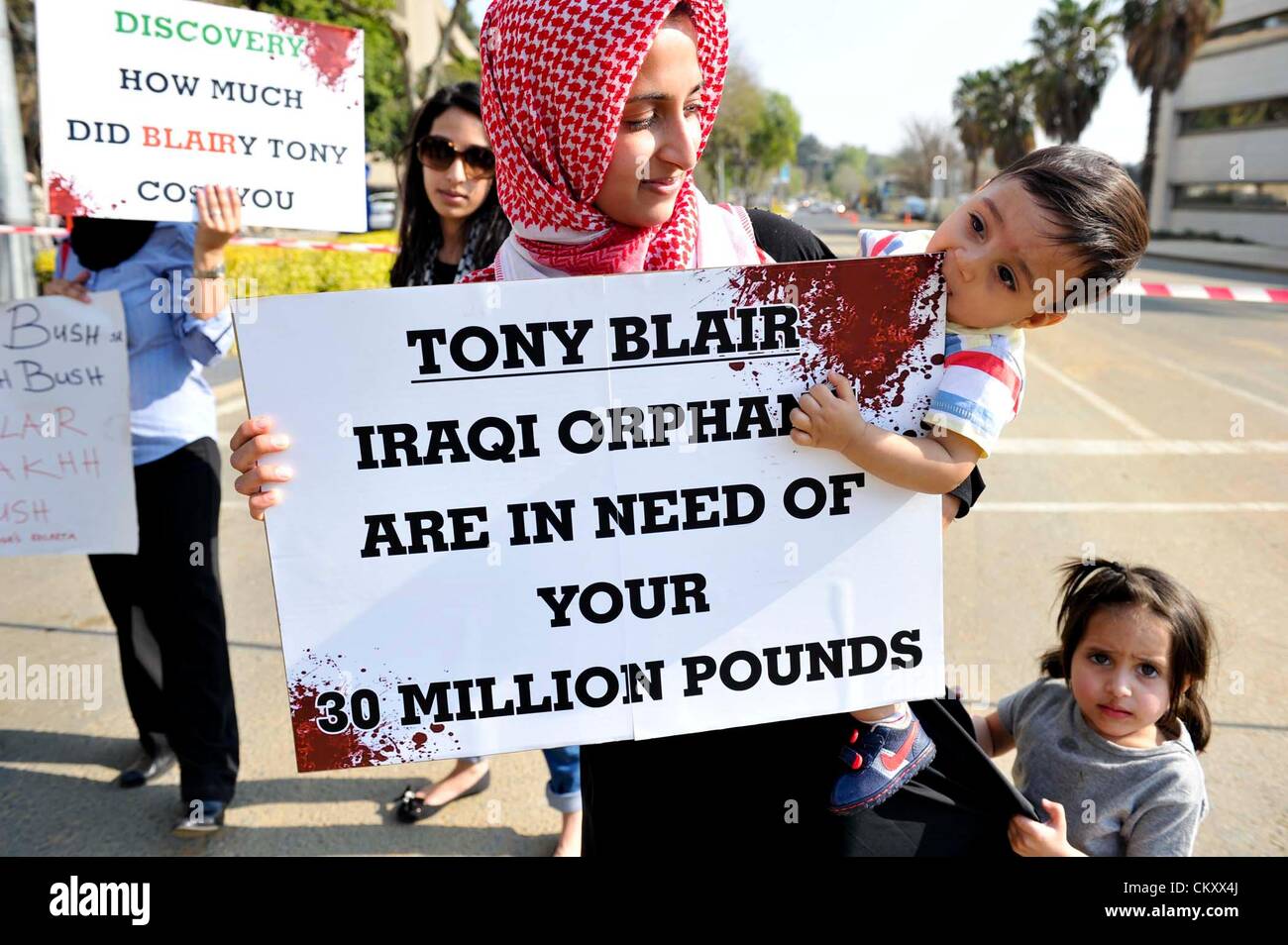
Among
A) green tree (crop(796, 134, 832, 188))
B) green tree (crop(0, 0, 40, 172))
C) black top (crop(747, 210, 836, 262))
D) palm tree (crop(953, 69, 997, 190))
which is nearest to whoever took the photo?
black top (crop(747, 210, 836, 262))

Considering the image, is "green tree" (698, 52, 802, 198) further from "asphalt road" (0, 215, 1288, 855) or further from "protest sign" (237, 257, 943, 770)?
"protest sign" (237, 257, 943, 770)

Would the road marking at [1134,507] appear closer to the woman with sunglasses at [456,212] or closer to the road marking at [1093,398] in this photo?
the road marking at [1093,398]

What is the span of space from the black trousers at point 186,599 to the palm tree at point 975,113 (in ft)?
169

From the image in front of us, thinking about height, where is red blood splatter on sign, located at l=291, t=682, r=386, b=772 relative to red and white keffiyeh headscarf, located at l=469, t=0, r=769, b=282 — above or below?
below

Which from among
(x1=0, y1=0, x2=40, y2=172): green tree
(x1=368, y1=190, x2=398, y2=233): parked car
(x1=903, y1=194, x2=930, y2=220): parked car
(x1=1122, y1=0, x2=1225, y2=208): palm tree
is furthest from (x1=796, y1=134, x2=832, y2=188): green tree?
(x1=0, y1=0, x2=40, y2=172): green tree

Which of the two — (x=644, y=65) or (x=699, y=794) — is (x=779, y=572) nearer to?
(x=699, y=794)

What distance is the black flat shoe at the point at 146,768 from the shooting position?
9.45 ft

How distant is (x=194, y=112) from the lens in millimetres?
2387

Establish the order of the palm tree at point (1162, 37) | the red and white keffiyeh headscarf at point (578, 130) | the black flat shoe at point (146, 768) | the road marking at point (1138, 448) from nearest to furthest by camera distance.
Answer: the red and white keffiyeh headscarf at point (578, 130)
the black flat shoe at point (146, 768)
the road marking at point (1138, 448)
the palm tree at point (1162, 37)

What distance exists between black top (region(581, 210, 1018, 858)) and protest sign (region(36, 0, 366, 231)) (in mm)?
1552

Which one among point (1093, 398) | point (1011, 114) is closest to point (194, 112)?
point (1093, 398)

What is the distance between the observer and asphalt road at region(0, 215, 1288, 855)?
268cm

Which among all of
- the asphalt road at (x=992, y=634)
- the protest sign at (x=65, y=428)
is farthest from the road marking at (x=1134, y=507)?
the protest sign at (x=65, y=428)
